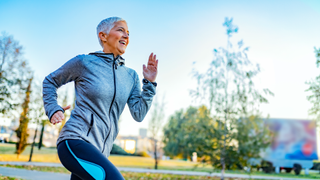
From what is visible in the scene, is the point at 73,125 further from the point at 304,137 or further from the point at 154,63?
the point at 304,137

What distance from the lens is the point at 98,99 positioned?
1.80 m

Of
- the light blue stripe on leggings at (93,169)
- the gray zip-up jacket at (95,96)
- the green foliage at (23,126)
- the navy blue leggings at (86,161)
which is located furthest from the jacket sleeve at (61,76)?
the green foliage at (23,126)

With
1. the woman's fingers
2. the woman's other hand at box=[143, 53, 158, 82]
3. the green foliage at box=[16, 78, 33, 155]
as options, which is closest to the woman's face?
the woman's other hand at box=[143, 53, 158, 82]

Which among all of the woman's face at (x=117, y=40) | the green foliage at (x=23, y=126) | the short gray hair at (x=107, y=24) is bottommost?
the green foliage at (x=23, y=126)

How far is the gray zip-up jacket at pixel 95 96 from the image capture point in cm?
173

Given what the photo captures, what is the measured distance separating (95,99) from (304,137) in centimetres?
1693

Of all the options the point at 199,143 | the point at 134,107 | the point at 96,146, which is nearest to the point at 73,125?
the point at 96,146

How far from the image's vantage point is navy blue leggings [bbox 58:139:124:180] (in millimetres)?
1506

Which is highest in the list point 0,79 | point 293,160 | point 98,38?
point 0,79

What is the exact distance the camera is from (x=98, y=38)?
2.17 m

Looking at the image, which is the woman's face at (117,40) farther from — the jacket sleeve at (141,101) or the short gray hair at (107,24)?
the jacket sleeve at (141,101)

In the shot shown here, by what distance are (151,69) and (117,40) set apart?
367 millimetres

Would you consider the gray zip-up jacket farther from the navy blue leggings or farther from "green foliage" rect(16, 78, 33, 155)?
"green foliage" rect(16, 78, 33, 155)

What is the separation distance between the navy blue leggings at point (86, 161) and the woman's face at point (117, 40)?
2.61 ft
